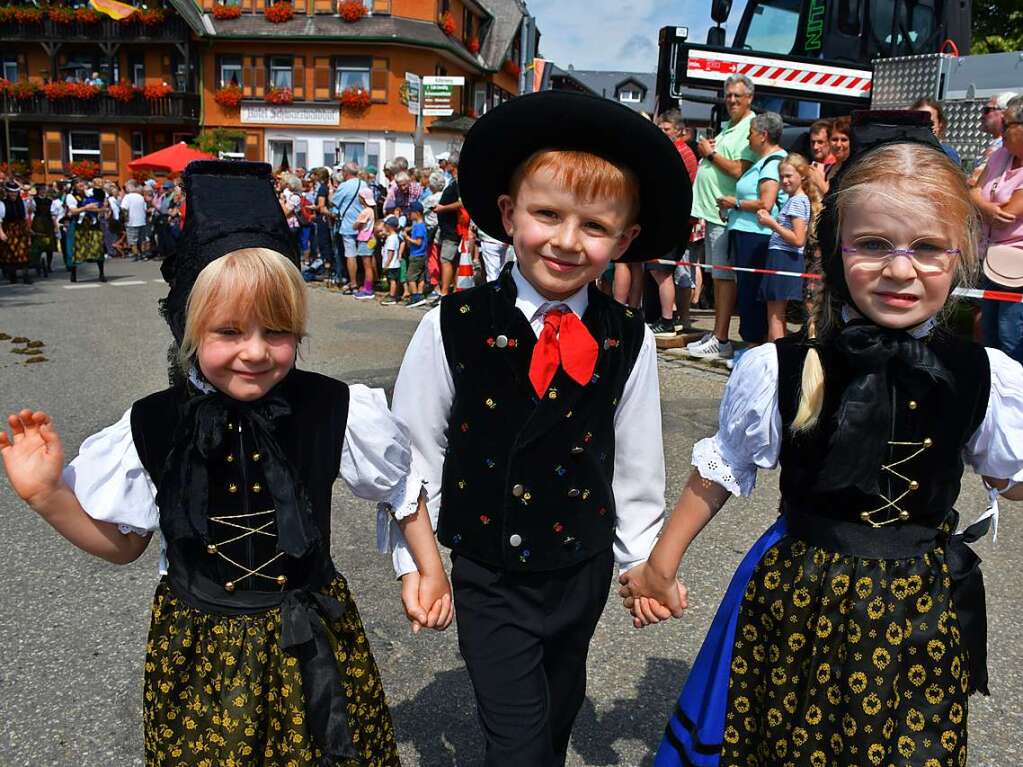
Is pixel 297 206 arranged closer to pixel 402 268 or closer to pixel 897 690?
pixel 402 268

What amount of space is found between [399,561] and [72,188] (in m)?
19.7

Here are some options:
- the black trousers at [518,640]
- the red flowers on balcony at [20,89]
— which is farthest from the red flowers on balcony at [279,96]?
the black trousers at [518,640]

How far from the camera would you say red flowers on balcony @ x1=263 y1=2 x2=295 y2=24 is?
3469 centimetres

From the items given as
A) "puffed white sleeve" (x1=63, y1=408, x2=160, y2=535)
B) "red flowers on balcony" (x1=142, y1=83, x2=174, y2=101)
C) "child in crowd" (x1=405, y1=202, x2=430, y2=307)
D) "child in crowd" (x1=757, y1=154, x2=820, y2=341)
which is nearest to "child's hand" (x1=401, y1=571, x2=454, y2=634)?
"puffed white sleeve" (x1=63, y1=408, x2=160, y2=535)

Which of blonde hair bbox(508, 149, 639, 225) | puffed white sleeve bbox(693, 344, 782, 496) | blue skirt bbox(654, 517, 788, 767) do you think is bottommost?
blue skirt bbox(654, 517, 788, 767)

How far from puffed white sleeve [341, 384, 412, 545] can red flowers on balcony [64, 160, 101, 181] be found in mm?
39577

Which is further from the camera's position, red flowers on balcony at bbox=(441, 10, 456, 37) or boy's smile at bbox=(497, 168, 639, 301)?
red flowers on balcony at bbox=(441, 10, 456, 37)

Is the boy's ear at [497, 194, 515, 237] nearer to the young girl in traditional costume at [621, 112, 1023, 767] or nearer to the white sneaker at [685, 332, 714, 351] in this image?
the young girl in traditional costume at [621, 112, 1023, 767]

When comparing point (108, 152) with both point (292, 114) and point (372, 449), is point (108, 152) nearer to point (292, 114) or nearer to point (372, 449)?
point (292, 114)

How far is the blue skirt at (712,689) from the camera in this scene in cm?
196

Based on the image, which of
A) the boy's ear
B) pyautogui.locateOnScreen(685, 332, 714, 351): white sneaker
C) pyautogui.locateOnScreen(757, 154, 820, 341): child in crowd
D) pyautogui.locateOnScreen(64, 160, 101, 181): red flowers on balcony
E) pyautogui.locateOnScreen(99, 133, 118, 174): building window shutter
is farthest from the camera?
pyautogui.locateOnScreen(99, 133, 118, 174): building window shutter

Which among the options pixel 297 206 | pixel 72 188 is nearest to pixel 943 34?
pixel 297 206

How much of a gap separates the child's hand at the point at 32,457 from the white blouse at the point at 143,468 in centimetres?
5

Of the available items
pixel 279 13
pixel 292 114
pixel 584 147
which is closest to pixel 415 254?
pixel 584 147
